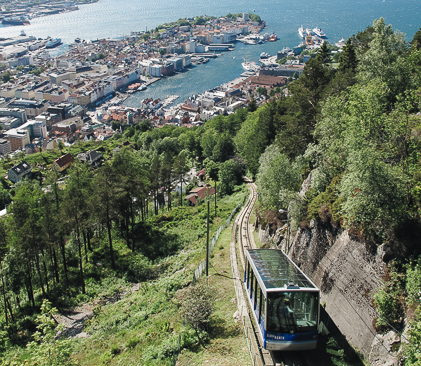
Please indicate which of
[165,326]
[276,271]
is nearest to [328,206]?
[276,271]

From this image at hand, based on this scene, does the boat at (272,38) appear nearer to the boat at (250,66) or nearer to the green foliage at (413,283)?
the boat at (250,66)

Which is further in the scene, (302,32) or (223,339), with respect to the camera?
(302,32)

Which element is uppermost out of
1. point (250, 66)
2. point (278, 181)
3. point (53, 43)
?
point (53, 43)

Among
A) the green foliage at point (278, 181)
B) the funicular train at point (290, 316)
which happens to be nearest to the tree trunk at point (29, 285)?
the green foliage at point (278, 181)

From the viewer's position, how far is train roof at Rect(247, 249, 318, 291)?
11594 mm

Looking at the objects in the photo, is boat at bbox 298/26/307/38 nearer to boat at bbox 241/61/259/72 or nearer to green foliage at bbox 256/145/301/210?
boat at bbox 241/61/259/72

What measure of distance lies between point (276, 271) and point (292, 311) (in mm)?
1622

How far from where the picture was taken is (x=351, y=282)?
13070 mm

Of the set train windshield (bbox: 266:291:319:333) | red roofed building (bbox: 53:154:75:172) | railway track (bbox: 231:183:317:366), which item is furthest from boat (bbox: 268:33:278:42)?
train windshield (bbox: 266:291:319:333)

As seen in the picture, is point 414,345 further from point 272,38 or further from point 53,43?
point 53,43

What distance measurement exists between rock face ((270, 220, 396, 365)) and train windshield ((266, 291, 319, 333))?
1840mm

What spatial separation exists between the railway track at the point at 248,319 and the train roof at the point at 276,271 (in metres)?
2.11

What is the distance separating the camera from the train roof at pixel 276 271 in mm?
11594

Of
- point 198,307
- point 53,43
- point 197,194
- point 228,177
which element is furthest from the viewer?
point 53,43
